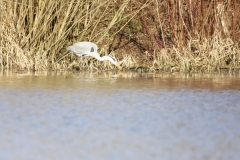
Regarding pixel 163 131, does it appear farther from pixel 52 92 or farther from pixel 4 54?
pixel 4 54

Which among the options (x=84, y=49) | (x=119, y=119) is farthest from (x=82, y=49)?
(x=119, y=119)

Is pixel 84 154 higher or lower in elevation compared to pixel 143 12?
lower

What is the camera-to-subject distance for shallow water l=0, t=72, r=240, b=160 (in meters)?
5.07

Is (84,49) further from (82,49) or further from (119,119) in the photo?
(119,119)

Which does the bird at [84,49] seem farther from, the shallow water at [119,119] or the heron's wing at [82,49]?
the shallow water at [119,119]

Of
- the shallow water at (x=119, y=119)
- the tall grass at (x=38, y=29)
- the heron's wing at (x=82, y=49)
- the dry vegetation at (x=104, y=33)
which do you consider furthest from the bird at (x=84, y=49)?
the shallow water at (x=119, y=119)

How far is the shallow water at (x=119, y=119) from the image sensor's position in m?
5.07

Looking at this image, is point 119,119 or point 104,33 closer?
point 119,119

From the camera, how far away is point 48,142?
5395mm

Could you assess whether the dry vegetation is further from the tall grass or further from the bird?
the bird

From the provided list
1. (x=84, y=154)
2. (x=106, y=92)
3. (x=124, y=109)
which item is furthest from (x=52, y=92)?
(x=84, y=154)

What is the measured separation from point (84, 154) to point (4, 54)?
346 inches

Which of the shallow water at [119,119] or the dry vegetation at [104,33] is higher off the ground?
the dry vegetation at [104,33]

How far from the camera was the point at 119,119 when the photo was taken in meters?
6.64
